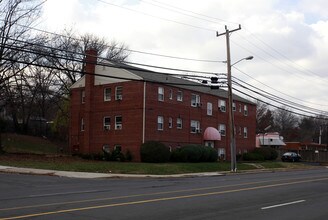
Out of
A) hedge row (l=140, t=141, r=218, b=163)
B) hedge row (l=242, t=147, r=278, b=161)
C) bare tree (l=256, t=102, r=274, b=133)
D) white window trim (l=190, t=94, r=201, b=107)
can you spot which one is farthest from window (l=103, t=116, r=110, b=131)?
bare tree (l=256, t=102, r=274, b=133)

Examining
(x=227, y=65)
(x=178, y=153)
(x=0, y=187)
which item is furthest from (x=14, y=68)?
(x=0, y=187)

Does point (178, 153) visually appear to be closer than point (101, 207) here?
No

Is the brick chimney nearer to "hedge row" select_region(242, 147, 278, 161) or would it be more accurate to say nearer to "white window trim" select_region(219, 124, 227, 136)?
"white window trim" select_region(219, 124, 227, 136)

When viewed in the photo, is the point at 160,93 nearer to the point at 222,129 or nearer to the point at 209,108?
the point at 209,108

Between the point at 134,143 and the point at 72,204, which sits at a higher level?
the point at 134,143

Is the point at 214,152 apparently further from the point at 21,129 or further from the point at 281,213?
the point at 21,129

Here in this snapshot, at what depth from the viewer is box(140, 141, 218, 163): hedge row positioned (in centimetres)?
4091

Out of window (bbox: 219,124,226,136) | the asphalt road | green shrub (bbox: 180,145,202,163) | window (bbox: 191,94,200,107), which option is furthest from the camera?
window (bbox: 219,124,226,136)

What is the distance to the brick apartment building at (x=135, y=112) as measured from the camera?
43375 mm

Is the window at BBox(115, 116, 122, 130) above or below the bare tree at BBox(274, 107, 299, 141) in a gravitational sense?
below

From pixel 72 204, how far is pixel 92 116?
35.0m

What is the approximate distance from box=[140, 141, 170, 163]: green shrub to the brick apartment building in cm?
163

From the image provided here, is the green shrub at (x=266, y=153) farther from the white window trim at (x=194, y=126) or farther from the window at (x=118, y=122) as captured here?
the window at (x=118, y=122)

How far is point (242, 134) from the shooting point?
59.7m
